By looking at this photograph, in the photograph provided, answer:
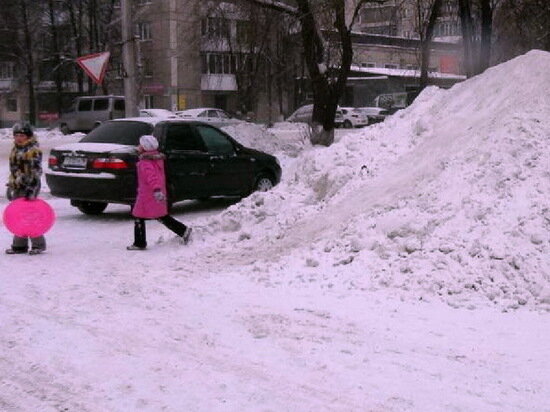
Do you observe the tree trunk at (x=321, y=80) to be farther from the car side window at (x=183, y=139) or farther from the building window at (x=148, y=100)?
the building window at (x=148, y=100)

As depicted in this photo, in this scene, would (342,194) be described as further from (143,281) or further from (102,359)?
(102,359)

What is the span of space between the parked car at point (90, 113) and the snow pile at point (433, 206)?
2562 cm

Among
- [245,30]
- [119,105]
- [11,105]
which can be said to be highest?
[245,30]

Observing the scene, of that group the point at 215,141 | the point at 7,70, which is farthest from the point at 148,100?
the point at 215,141

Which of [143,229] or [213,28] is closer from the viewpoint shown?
[143,229]

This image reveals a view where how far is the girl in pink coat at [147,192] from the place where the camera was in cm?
813

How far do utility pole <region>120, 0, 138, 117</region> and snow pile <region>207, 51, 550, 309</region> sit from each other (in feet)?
21.7

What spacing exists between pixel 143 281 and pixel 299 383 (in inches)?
112

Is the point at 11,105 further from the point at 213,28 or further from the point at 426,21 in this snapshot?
the point at 426,21

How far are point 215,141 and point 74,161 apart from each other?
88.9 inches

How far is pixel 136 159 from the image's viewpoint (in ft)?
32.7

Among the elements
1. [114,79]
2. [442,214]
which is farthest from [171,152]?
[114,79]

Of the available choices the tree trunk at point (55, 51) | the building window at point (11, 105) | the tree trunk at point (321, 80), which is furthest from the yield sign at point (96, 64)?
the building window at point (11, 105)

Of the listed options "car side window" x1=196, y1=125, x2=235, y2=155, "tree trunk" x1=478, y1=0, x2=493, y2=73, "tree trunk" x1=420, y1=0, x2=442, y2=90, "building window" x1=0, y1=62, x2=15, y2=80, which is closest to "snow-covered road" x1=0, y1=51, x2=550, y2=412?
"car side window" x1=196, y1=125, x2=235, y2=155
